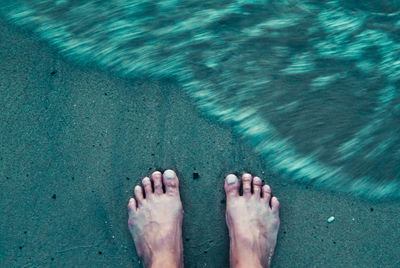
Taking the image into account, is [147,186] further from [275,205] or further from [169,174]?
[275,205]

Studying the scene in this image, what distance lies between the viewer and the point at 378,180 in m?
1.55

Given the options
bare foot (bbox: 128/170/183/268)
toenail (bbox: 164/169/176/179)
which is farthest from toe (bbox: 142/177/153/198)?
toenail (bbox: 164/169/176/179)

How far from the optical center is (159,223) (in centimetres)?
160

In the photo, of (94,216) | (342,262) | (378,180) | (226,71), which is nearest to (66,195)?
(94,216)

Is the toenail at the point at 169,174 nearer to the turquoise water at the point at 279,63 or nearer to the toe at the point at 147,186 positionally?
the toe at the point at 147,186

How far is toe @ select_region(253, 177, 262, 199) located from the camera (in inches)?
61.1

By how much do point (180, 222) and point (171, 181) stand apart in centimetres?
23

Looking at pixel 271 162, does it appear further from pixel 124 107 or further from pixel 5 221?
pixel 5 221

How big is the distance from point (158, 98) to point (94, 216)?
71 cm

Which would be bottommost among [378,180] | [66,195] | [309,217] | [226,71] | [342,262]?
[342,262]

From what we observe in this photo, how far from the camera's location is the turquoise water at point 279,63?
60.8 inches

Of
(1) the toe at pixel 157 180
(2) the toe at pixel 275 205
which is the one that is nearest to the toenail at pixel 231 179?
(2) the toe at pixel 275 205

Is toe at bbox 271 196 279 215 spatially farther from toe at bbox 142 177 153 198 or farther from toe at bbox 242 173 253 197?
toe at bbox 142 177 153 198

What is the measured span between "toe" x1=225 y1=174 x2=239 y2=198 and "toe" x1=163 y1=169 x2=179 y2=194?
27cm
